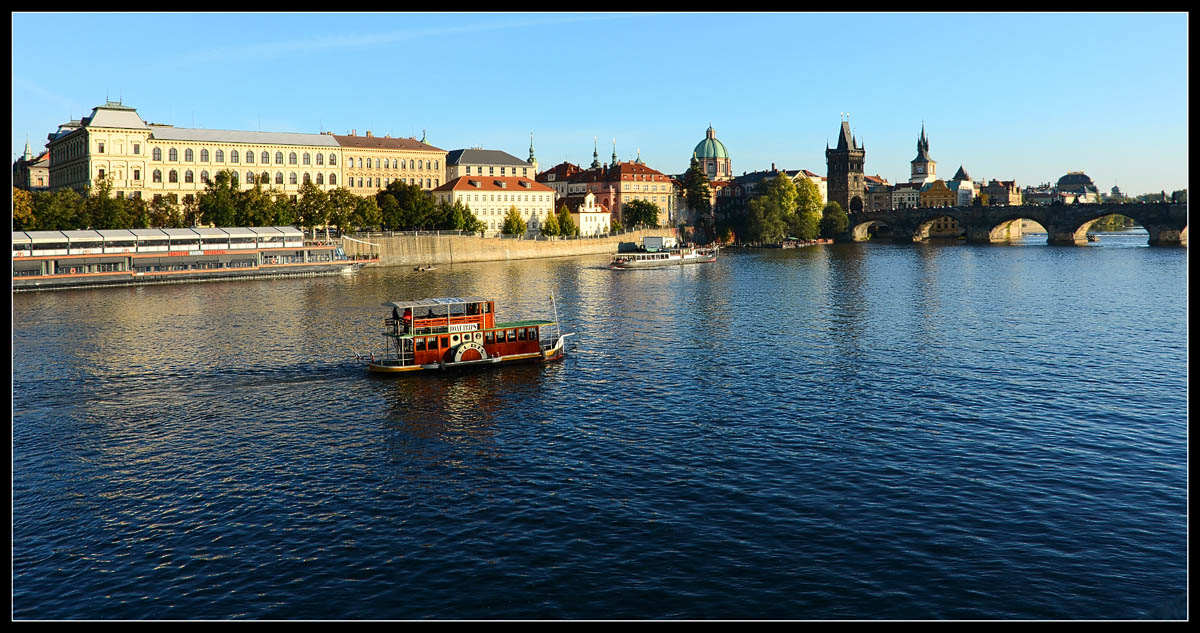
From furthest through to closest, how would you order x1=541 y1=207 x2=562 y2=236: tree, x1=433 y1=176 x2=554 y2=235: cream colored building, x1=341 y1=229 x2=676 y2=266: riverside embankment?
x1=433 y1=176 x2=554 y2=235: cream colored building, x1=541 y1=207 x2=562 y2=236: tree, x1=341 y1=229 x2=676 y2=266: riverside embankment

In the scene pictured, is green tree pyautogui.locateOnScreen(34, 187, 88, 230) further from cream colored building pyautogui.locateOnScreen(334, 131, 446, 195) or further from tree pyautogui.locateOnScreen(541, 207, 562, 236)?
tree pyautogui.locateOnScreen(541, 207, 562, 236)

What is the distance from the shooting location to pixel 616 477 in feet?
115

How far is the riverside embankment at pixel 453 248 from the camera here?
152 m

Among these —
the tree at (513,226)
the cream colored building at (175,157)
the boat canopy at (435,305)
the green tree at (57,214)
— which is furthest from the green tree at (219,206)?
the boat canopy at (435,305)

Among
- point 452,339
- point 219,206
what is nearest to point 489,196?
point 219,206

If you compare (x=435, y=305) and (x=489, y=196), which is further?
(x=489, y=196)

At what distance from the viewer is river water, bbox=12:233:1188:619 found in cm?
2562

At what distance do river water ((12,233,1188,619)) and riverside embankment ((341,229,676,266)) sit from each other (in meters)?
81.0

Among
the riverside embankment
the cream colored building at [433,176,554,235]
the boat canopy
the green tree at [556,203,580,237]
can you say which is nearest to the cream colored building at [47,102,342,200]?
the cream colored building at [433,176,554,235]

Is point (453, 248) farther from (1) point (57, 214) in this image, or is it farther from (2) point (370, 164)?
(1) point (57, 214)

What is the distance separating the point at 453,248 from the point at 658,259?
114 ft

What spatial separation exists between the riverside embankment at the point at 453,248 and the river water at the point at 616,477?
81030 millimetres

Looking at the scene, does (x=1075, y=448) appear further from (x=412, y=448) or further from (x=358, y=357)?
(x=358, y=357)
